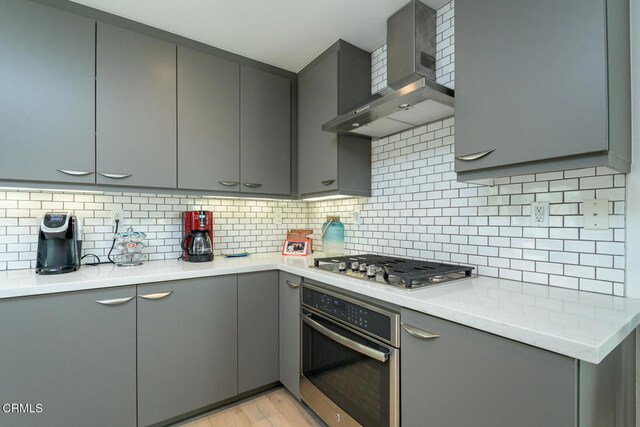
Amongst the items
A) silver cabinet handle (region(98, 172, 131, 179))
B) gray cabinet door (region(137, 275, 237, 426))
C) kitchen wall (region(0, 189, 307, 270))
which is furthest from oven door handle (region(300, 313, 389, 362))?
silver cabinet handle (region(98, 172, 131, 179))

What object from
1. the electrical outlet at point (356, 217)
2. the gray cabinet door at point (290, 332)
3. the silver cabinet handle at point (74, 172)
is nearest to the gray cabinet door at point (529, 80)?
the electrical outlet at point (356, 217)

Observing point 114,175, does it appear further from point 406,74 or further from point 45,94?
point 406,74

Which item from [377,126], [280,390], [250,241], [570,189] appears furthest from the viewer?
[250,241]

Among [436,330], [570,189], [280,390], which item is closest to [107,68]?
[436,330]

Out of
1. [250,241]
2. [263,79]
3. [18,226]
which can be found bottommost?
[250,241]

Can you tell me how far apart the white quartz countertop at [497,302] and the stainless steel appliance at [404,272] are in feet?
0.16

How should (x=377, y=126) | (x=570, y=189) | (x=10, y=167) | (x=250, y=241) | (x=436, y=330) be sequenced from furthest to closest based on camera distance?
1. (x=250, y=241)
2. (x=377, y=126)
3. (x=10, y=167)
4. (x=570, y=189)
5. (x=436, y=330)

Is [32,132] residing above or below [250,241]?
above

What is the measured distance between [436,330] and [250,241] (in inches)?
72.4

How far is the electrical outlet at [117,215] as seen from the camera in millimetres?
2025

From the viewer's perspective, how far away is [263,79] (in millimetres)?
2281

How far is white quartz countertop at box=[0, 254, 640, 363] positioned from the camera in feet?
2.52

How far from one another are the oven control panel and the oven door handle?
7 cm

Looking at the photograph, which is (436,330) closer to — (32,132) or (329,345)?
(329,345)
